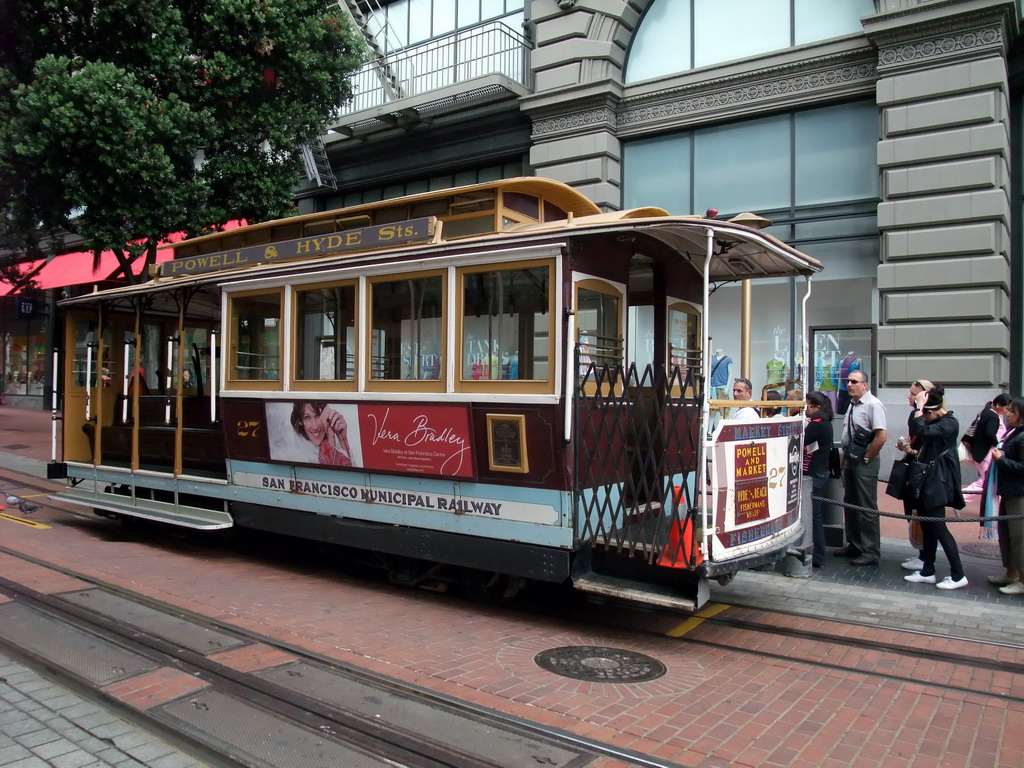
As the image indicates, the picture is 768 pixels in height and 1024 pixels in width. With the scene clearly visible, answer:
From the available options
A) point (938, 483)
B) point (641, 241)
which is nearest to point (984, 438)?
point (938, 483)

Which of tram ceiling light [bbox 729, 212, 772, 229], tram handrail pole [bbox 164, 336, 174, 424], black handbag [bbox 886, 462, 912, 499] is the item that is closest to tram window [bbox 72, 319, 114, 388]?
tram handrail pole [bbox 164, 336, 174, 424]

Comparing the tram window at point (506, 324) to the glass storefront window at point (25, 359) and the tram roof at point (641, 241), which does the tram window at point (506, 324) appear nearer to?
the tram roof at point (641, 241)

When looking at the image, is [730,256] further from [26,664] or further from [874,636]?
[26,664]

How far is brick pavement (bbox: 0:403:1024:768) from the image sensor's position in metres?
4.20

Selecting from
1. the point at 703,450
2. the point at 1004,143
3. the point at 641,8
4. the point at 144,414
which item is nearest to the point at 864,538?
the point at 703,450

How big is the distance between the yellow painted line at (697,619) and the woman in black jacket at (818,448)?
1.87m

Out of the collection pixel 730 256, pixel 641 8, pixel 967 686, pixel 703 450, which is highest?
pixel 641 8

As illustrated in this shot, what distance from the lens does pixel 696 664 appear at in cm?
541

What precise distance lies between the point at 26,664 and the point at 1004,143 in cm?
1334

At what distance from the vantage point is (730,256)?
694 cm

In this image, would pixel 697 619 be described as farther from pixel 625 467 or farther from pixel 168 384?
pixel 168 384

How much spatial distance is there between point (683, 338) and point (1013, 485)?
10.5 ft

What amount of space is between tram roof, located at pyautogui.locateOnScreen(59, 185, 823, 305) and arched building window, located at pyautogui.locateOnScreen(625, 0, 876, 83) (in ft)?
26.7

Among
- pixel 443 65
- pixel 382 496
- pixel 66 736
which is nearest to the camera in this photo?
pixel 66 736
